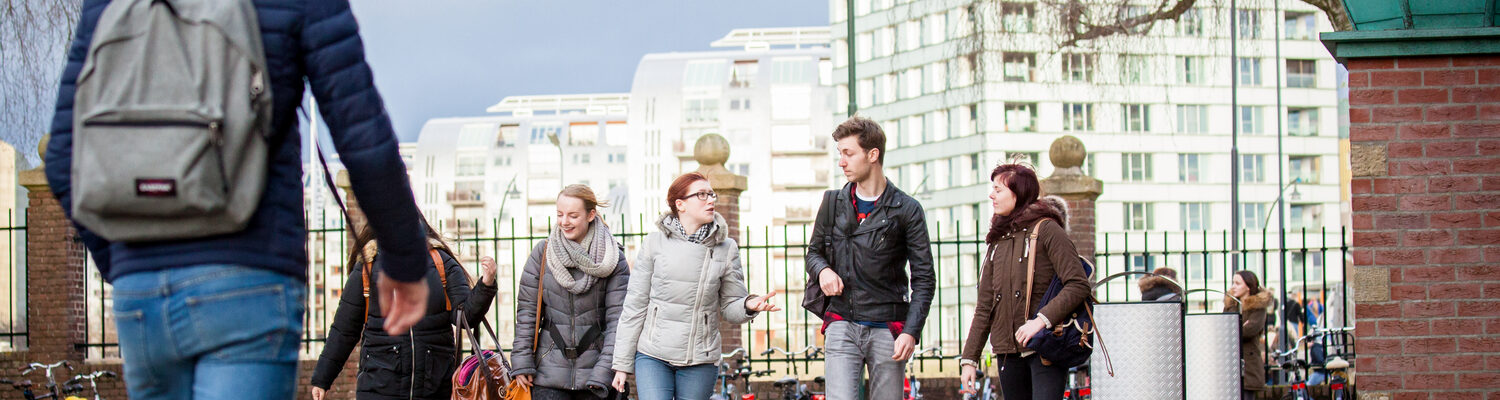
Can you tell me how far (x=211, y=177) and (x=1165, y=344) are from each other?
542cm

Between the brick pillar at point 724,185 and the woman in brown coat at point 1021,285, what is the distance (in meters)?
6.72

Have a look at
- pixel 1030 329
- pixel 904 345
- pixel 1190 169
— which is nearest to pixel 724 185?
pixel 904 345

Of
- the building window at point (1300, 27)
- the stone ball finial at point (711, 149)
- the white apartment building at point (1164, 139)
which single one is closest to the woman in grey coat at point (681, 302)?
the stone ball finial at point (711, 149)

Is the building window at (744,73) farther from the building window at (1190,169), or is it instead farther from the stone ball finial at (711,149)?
the stone ball finial at (711,149)

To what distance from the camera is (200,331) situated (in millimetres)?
2594

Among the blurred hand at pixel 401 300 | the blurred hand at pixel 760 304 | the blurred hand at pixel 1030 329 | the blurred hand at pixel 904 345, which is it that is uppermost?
the blurred hand at pixel 401 300

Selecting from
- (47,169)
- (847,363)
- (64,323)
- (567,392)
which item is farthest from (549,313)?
(64,323)

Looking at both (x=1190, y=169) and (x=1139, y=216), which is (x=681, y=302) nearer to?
(x=1139, y=216)

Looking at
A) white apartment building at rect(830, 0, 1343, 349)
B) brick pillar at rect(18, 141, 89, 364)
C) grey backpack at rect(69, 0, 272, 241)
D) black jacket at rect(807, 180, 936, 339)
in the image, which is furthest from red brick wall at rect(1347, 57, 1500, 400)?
white apartment building at rect(830, 0, 1343, 349)

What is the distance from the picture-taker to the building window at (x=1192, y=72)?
255 ft

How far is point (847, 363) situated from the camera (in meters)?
7.14

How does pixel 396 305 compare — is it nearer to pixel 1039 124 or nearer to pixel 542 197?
pixel 1039 124

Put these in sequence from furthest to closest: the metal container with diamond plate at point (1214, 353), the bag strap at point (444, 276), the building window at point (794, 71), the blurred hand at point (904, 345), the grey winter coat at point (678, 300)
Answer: the building window at point (794, 71), the metal container with diamond plate at point (1214, 353), the grey winter coat at point (678, 300), the blurred hand at point (904, 345), the bag strap at point (444, 276)

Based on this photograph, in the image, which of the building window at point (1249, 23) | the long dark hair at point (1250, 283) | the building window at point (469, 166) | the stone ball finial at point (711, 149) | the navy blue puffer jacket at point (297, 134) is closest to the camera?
the navy blue puffer jacket at point (297, 134)
